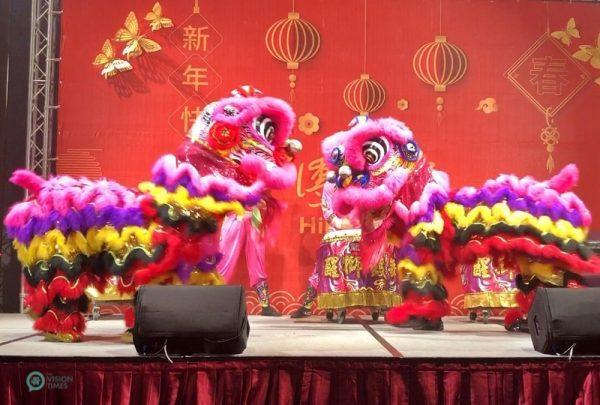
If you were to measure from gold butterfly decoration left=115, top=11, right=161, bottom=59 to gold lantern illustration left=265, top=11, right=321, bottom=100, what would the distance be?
0.78m

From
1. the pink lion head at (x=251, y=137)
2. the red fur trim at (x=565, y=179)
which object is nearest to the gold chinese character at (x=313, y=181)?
the pink lion head at (x=251, y=137)

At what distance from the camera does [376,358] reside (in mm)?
2176

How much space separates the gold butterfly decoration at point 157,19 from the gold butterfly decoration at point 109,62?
0.31m

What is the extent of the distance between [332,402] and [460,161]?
2.89m

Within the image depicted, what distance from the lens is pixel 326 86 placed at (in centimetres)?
475

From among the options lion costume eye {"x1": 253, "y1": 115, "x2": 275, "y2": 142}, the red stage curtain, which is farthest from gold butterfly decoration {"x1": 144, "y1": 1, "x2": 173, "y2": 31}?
the red stage curtain

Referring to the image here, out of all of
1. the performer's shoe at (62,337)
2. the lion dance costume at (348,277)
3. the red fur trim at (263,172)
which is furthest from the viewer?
the lion dance costume at (348,277)

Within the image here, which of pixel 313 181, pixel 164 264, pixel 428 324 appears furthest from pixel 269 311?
pixel 164 264

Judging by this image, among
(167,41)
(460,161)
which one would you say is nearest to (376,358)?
(460,161)

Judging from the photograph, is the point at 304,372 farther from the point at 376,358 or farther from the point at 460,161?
the point at 460,161

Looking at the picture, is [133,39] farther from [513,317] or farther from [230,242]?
[513,317]

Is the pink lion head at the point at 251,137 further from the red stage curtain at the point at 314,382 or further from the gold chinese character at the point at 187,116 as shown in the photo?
the gold chinese character at the point at 187,116

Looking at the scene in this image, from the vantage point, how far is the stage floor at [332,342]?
2283 mm

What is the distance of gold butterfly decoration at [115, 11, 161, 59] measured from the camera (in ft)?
15.3
